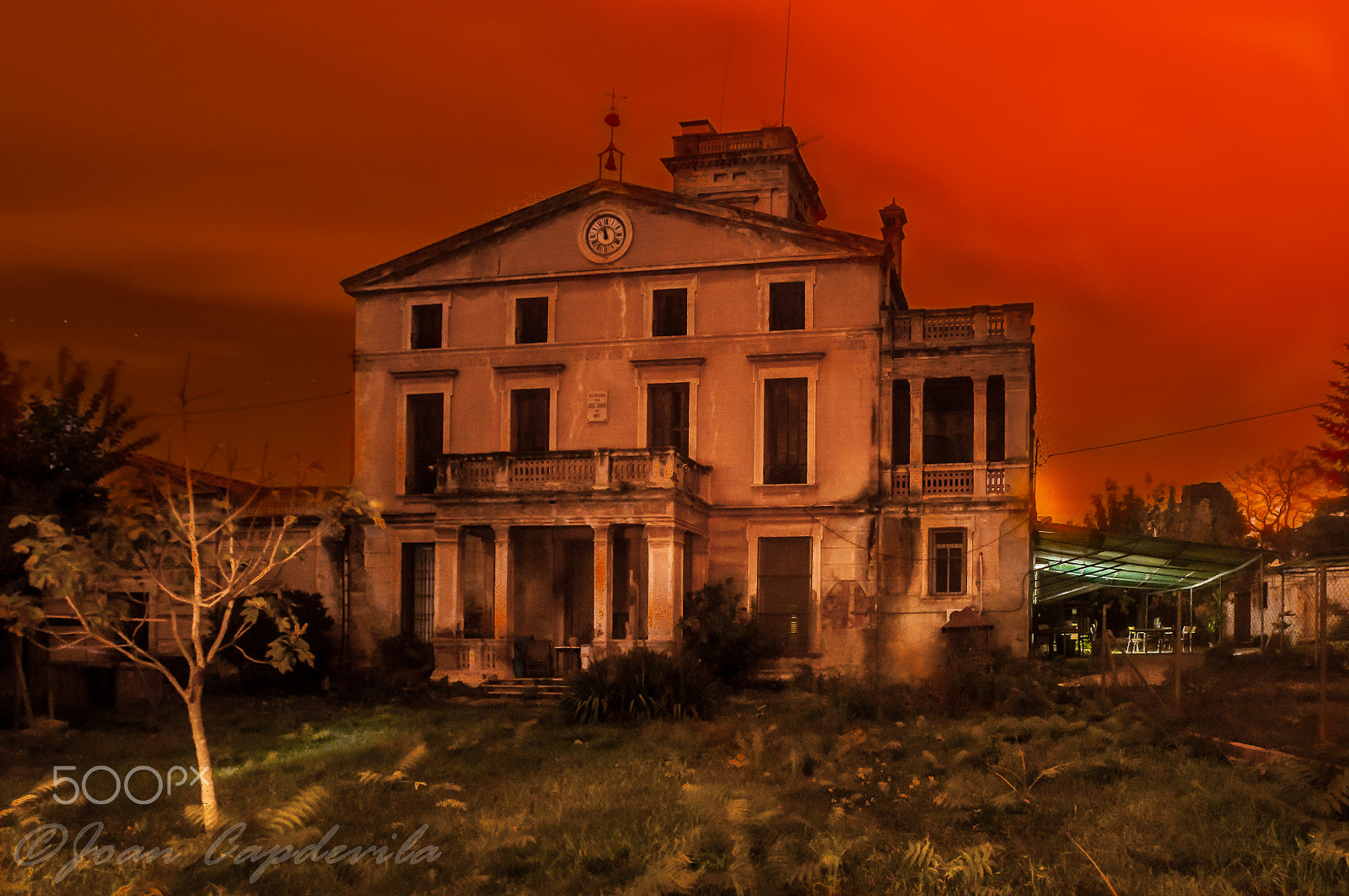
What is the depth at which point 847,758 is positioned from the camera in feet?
56.5

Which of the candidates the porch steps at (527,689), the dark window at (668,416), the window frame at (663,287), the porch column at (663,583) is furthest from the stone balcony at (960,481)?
the porch steps at (527,689)

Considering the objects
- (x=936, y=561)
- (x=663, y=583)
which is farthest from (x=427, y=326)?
(x=936, y=561)

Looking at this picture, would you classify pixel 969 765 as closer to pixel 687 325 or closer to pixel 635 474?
pixel 635 474

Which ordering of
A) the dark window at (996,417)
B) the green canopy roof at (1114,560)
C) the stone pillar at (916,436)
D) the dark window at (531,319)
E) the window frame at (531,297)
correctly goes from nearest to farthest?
the green canopy roof at (1114,560)
the stone pillar at (916,436)
the dark window at (996,417)
the window frame at (531,297)
the dark window at (531,319)

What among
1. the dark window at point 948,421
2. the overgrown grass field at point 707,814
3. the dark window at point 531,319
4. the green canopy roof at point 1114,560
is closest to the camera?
the overgrown grass field at point 707,814

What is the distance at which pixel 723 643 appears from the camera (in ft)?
91.8

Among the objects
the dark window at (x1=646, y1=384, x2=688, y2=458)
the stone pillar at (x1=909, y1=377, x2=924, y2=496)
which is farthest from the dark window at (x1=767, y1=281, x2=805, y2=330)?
the stone pillar at (x1=909, y1=377, x2=924, y2=496)

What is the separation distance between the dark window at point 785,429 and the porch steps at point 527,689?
7303 mm

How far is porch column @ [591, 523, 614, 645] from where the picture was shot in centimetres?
2761

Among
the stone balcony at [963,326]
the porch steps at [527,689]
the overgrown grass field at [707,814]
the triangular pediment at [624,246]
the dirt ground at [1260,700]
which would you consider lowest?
the porch steps at [527,689]

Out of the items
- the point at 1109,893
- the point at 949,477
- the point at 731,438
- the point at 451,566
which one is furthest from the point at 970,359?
the point at 1109,893

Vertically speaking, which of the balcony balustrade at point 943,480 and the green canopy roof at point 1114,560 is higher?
the balcony balustrade at point 943,480

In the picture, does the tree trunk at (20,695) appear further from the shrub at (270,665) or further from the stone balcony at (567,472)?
the stone balcony at (567,472)

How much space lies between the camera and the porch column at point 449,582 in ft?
96.4
